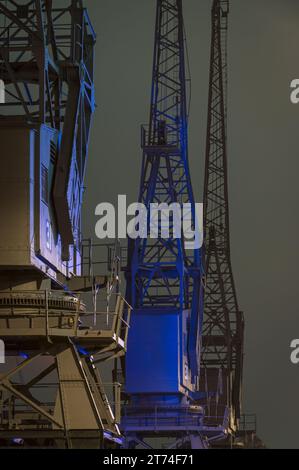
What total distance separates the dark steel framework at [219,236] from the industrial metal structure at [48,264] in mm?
36624

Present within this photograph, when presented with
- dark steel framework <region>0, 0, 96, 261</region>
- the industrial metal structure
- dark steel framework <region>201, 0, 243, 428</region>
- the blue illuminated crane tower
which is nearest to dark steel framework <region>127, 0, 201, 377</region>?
the blue illuminated crane tower

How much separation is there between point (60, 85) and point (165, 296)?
25.0m

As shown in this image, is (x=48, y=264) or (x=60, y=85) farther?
(x=60, y=85)

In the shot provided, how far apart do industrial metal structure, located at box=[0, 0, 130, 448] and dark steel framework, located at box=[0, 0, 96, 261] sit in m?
0.04

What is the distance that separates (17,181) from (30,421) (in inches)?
302

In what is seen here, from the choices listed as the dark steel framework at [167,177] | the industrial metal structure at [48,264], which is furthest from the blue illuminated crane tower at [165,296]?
the industrial metal structure at [48,264]

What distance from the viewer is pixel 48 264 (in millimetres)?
33500

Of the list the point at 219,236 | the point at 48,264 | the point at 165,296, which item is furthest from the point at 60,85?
the point at 219,236

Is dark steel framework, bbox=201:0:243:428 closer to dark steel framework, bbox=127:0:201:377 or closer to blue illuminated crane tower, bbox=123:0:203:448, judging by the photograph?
dark steel framework, bbox=127:0:201:377

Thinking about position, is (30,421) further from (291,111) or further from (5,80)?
(291,111)

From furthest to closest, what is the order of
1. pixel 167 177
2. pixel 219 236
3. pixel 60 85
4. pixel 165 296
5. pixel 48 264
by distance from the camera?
pixel 219 236
pixel 167 177
pixel 165 296
pixel 60 85
pixel 48 264

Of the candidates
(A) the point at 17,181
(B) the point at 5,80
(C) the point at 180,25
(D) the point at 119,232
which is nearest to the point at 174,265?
(D) the point at 119,232

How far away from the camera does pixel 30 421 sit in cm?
3562

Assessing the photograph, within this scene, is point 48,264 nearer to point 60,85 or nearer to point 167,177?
point 60,85
